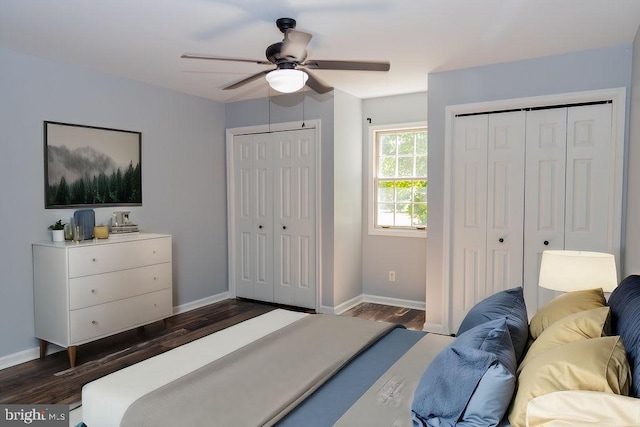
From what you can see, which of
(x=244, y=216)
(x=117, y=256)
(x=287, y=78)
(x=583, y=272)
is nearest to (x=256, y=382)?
(x=287, y=78)

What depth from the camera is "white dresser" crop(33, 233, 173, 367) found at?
328cm

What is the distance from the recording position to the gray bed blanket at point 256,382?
4.97 ft

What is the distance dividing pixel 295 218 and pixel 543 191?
2.54 m

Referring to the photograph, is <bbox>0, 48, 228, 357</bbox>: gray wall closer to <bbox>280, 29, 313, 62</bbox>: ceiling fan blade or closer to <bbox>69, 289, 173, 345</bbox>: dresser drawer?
<bbox>69, 289, 173, 345</bbox>: dresser drawer

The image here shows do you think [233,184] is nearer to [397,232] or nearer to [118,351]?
[397,232]

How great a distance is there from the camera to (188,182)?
4863 millimetres

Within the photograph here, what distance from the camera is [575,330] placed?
1577mm

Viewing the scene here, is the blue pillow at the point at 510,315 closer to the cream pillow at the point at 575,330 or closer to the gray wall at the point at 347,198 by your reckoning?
the cream pillow at the point at 575,330

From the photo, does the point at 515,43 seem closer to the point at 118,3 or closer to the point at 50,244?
the point at 118,3

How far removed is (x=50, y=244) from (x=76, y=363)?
3.10ft

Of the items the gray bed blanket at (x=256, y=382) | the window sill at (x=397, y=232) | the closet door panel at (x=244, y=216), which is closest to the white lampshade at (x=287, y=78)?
the gray bed blanket at (x=256, y=382)

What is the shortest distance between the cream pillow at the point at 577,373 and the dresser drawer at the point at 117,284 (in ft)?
10.3

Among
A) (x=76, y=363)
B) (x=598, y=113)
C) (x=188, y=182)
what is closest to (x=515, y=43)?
(x=598, y=113)

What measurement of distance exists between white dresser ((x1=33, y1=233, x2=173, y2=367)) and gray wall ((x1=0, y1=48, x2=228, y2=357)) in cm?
19
